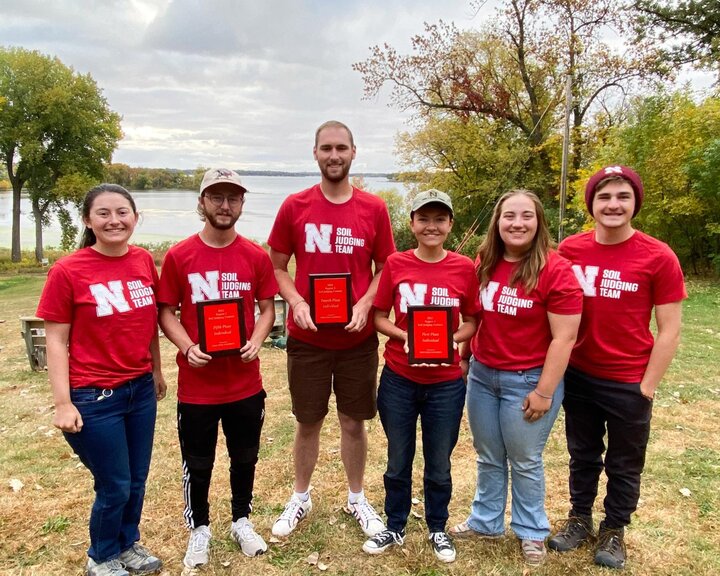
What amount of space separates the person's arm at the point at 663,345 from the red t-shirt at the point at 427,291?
90 cm

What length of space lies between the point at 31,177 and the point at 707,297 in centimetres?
3018

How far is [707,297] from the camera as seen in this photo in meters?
11.5

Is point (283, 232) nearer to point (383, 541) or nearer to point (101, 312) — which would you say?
point (101, 312)

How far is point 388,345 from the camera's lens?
2867 millimetres

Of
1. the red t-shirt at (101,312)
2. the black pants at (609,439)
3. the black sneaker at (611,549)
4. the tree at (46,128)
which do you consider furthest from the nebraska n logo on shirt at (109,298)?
the tree at (46,128)

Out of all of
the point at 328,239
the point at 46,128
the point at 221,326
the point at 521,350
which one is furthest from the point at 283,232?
the point at 46,128

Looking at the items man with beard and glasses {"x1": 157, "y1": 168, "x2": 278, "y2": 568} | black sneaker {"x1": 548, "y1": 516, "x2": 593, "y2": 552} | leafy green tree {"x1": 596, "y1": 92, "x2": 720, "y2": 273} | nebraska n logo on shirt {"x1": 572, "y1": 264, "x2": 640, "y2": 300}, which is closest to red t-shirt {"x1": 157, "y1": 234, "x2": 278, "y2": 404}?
man with beard and glasses {"x1": 157, "y1": 168, "x2": 278, "y2": 568}

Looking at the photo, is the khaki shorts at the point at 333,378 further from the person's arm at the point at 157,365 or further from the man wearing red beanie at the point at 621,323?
the man wearing red beanie at the point at 621,323

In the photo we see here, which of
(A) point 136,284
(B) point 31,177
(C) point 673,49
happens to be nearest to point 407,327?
(A) point 136,284

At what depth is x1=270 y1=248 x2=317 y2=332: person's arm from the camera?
9.15 ft

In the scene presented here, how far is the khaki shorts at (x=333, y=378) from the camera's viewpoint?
297cm

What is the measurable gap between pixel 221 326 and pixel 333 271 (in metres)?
0.70

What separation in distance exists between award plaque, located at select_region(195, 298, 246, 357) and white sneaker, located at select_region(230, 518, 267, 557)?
1176 mm

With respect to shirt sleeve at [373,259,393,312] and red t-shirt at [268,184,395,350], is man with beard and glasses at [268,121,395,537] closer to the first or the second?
red t-shirt at [268,184,395,350]
